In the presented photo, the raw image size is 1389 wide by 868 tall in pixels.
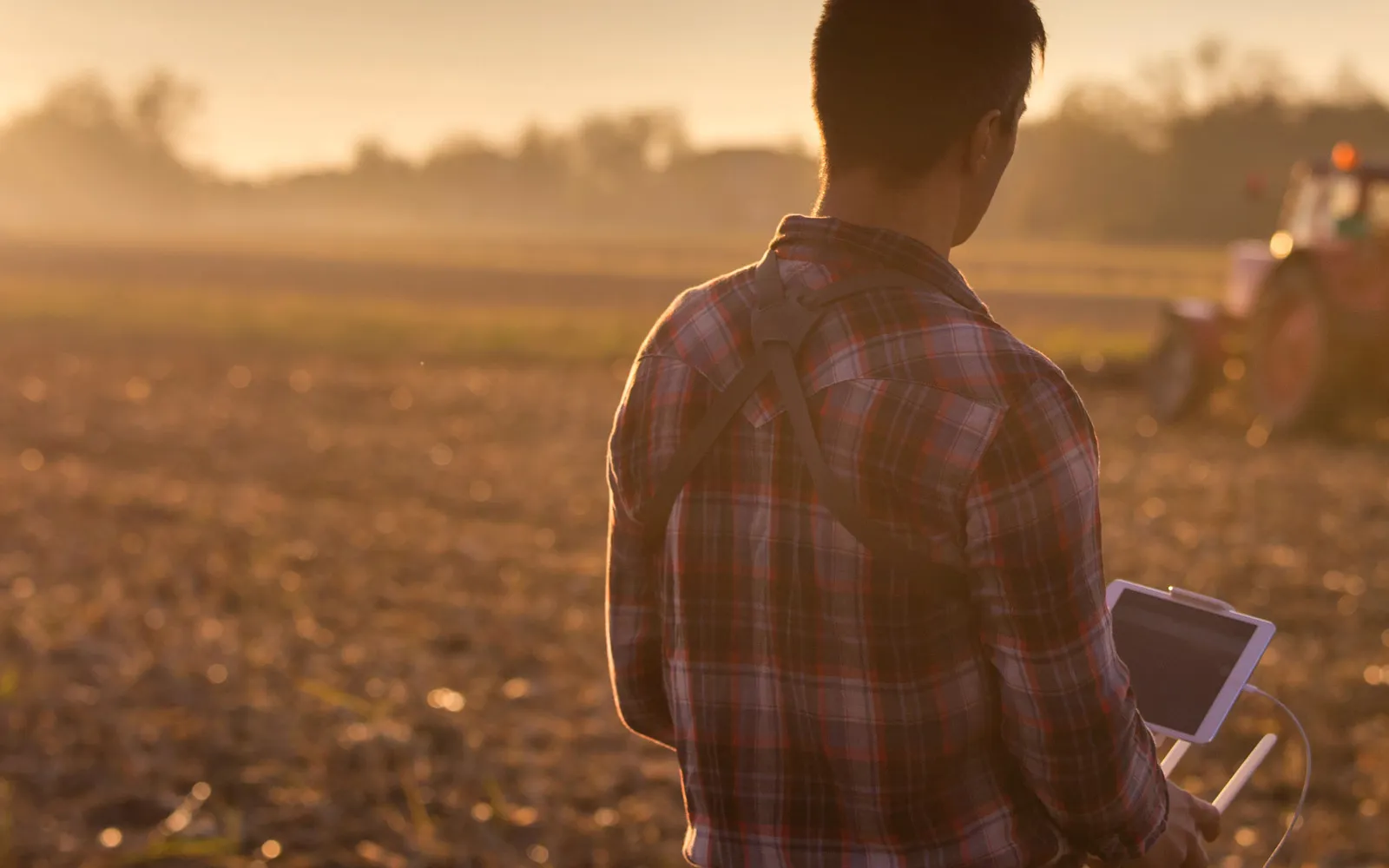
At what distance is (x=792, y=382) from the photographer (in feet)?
4.00

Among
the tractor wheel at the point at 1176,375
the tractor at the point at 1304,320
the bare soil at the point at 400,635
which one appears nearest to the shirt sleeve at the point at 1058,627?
the bare soil at the point at 400,635

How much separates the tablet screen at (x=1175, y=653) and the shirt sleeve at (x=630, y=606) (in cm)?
53

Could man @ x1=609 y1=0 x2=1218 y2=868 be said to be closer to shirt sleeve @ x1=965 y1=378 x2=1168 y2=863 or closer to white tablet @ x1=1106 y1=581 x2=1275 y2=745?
shirt sleeve @ x1=965 y1=378 x2=1168 y2=863

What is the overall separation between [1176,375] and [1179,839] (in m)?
10.4

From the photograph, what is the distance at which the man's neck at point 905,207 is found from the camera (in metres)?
1.28

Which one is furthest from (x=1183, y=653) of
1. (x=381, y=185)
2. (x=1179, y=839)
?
(x=381, y=185)

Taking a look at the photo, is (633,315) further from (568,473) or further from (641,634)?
(641,634)

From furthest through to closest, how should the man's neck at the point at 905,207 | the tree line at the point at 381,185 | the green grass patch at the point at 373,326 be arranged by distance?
1. the tree line at the point at 381,185
2. the green grass patch at the point at 373,326
3. the man's neck at the point at 905,207

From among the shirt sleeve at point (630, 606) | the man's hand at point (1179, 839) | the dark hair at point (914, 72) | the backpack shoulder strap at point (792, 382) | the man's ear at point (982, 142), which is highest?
the dark hair at point (914, 72)

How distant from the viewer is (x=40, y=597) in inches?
219

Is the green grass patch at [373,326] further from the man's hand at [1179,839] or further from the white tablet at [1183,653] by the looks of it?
the man's hand at [1179,839]

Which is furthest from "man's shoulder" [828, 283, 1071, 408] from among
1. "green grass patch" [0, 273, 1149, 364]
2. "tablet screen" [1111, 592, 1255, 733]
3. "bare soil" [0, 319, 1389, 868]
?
"green grass patch" [0, 273, 1149, 364]

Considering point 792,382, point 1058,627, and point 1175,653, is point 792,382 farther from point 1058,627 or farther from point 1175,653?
point 1175,653

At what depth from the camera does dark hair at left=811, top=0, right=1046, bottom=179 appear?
1210 mm
